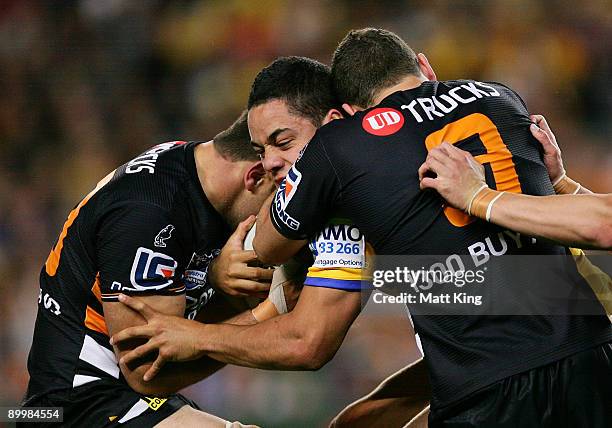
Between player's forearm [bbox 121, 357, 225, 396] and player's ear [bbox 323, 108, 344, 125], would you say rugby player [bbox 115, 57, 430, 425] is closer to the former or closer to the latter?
player's ear [bbox 323, 108, 344, 125]

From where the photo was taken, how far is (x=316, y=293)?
3.48 m

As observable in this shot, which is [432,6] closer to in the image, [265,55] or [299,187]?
[265,55]

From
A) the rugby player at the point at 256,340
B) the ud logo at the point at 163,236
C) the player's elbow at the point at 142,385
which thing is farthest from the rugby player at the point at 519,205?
the player's elbow at the point at 142,385

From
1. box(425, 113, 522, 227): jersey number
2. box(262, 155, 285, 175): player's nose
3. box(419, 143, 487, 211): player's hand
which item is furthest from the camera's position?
box(262, 155, 285, 175): player's nose

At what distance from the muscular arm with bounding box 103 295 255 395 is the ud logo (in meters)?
0.23

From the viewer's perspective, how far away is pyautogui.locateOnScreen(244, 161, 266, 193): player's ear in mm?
4047

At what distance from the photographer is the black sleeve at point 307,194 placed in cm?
332

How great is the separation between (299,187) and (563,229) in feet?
3.13

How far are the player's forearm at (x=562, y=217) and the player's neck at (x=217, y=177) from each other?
4.46 feet

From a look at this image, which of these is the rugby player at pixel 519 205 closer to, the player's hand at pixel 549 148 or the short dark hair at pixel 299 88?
the player's hand at pixel 549 148

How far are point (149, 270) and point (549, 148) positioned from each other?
66.9 inches

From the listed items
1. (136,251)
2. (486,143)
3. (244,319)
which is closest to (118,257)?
(136,251)

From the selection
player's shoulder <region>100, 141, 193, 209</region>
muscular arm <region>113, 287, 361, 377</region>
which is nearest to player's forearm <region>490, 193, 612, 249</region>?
muscular arm <region>113, 287, 361, 377</region>

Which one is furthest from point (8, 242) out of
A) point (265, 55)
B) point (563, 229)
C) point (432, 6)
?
point (563, 229)
